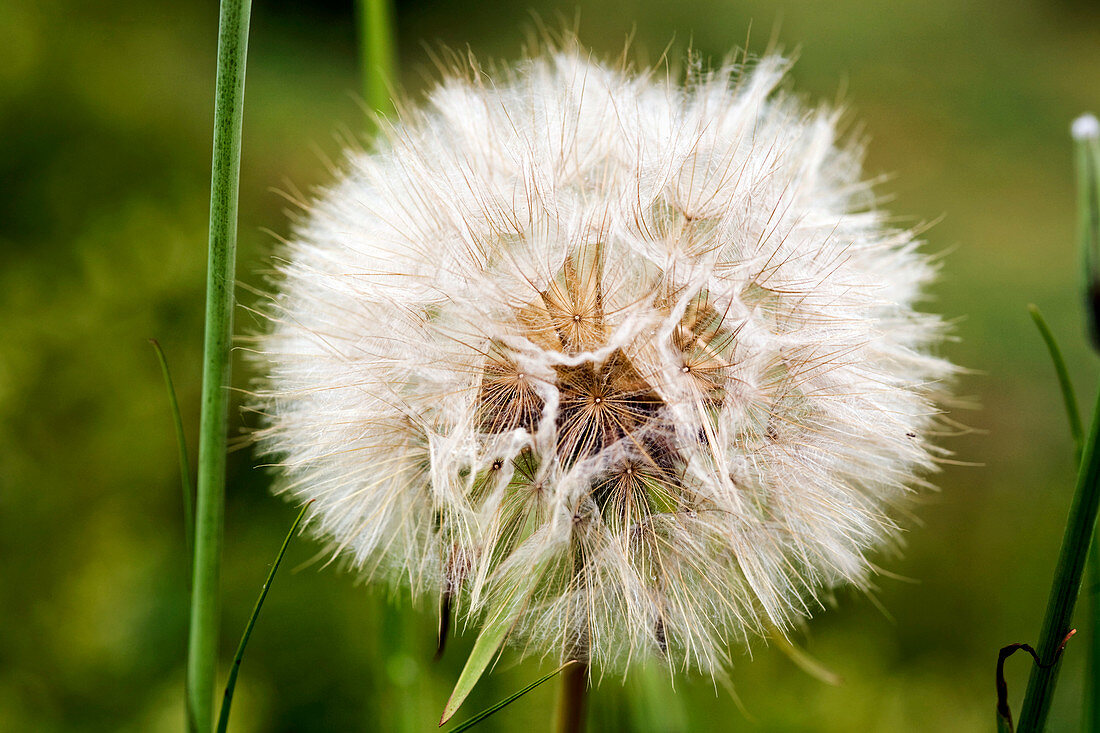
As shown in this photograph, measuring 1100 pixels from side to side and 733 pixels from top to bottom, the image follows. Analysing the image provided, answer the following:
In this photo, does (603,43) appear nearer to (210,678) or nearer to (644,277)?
(644,277)

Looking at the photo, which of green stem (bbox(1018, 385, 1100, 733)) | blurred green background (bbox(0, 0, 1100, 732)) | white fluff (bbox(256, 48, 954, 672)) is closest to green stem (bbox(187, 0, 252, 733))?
white fluff (bbox(256, 48, 954, 672))

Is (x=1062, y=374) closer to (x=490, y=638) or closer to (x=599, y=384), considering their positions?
(x=599, y=384)

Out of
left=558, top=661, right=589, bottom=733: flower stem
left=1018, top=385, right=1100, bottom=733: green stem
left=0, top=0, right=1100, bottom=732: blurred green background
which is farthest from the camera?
left=0, top=0, right=1100, bottom=732: blurred green background

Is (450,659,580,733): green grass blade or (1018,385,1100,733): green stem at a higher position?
(1018,385,1100,733): green stem

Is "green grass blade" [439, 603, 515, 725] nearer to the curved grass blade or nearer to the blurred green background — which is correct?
the curved grass blade

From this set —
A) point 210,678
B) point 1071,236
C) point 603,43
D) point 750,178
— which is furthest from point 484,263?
point 1071,236

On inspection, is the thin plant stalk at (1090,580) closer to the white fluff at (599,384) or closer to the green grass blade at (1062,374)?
the green grass blade at (1062,374)
